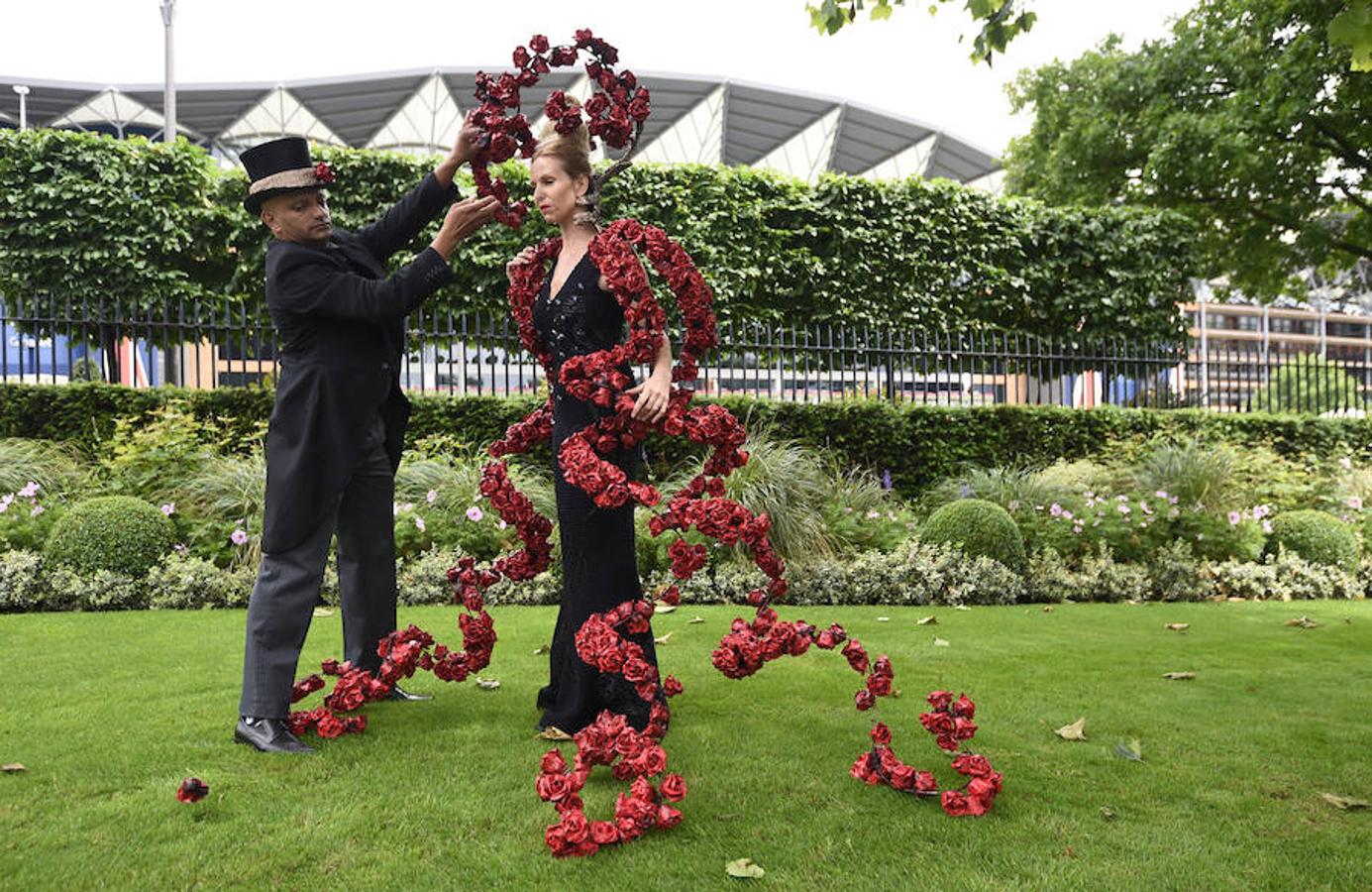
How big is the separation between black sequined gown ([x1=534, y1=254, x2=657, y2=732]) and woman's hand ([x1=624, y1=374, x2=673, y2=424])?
0.31m

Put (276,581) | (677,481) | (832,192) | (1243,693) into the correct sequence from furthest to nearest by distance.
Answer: (832,192)
(677,481)
(1243,693)
(276,581)

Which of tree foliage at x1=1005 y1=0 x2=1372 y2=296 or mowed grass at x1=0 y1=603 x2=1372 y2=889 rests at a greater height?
tree foliage at x1=1005 y1=0 x2=1372 y2=296

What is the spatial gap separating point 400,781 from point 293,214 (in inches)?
79.6

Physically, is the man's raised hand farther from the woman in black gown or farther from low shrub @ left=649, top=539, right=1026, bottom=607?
low shrub @ left=649, top=539, right=1026, bottom=607

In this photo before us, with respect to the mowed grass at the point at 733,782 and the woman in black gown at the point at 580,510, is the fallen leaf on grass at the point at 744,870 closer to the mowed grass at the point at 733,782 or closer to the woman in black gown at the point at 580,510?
the mowed grass at the point at 733,782

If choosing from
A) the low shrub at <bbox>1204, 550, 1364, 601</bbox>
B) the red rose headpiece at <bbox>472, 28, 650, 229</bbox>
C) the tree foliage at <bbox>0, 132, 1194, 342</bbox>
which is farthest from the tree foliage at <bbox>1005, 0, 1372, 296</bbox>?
the red rose headpiece at <bbox>472, 28, 650, 229</bbox>

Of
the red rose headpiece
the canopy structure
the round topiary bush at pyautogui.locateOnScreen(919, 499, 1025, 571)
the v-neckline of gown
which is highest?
the canopy structure

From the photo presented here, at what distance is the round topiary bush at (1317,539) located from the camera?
8141 mm

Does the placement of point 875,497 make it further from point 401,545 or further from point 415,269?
point 415,269

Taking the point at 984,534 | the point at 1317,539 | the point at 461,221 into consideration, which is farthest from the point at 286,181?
the point at 1317,539

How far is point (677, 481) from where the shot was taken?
8133 mm

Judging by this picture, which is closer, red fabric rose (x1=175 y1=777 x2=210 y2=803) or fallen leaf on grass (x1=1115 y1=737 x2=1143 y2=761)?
red fabric rose (x1=175 y1=777 x2=210 y2=803)

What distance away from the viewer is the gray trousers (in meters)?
3.22

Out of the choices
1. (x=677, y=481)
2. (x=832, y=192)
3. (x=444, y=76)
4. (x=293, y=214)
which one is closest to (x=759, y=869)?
(x=293, y=214)
